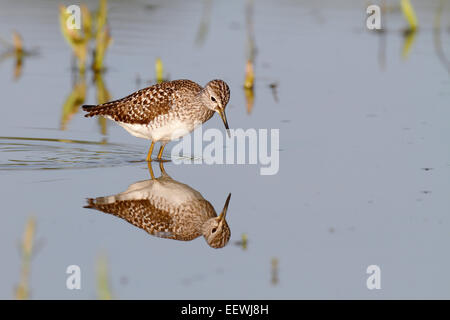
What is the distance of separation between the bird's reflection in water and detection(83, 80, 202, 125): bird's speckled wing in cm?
154

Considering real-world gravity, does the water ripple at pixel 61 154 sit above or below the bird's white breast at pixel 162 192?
above

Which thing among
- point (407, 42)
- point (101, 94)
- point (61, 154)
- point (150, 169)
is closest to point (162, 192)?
point (150, 169)

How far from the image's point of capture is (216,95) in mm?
11461

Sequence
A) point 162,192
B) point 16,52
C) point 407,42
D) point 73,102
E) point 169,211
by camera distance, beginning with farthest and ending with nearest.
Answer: point 407,42 → point 16,52 → point 73,102 → point 162,192 → point 169,211

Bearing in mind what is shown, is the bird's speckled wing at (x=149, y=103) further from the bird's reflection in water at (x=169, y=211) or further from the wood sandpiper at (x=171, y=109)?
the bird's reflection in water at (x=169, y=211)

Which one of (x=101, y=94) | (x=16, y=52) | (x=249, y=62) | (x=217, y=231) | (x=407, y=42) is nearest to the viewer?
(x=217, y=231)

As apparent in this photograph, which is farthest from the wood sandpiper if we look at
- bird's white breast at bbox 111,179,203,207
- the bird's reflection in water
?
the bird's reflection in water

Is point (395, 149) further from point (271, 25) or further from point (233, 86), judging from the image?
point (271, 25)

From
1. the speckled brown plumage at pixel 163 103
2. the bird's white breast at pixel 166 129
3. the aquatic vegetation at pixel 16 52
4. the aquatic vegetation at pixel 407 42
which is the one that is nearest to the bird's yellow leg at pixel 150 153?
the bird's white breast at pixel 166 129

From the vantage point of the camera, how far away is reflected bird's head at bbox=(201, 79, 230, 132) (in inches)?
451

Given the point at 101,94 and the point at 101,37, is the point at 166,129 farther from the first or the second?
the point at 101,37

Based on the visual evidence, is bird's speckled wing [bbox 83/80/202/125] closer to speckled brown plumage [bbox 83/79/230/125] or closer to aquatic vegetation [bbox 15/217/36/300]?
speckled brown plumage [bbox 83/79/230/125]

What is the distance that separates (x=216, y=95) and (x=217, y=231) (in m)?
2.91

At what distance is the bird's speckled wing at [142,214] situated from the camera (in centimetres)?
904
